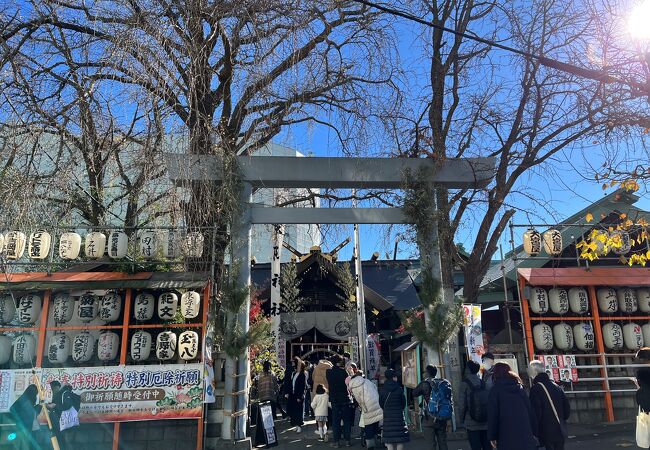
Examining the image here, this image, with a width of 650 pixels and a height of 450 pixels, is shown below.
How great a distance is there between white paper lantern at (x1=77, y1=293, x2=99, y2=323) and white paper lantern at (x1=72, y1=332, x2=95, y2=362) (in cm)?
31

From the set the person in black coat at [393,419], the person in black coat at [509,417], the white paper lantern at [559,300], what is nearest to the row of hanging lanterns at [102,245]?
the person in black coat at [393,419]

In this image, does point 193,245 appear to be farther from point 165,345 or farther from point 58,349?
point 58,349

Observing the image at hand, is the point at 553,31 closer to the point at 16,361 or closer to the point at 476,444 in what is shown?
the point at 476,444

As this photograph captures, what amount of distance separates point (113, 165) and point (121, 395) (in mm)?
4341

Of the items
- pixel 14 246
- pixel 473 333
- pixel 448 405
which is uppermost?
pixel 14 246

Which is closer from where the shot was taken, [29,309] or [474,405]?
[474,405]

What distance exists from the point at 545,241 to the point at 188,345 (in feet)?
27.6

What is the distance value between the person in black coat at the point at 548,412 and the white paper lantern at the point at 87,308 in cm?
814

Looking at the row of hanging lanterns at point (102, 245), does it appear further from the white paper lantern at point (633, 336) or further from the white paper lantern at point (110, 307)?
the white paper lantern at point (633, 336)

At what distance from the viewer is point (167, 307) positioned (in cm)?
965

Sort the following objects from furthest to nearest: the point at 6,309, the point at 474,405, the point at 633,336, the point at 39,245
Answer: the point at 633,336 → the point at 6,309 → the point at 39,245 → the point at 474,405

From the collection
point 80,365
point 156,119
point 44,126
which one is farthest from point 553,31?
point 80,365

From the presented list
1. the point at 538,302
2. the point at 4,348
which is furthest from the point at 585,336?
the point at 4,348

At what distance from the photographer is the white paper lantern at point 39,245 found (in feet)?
30.9
